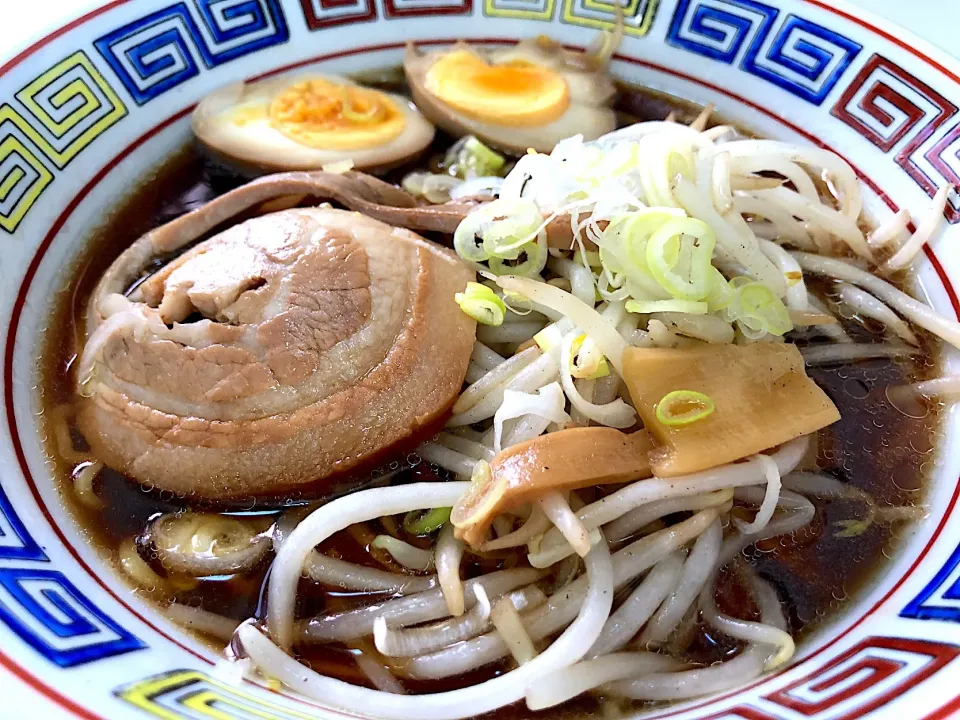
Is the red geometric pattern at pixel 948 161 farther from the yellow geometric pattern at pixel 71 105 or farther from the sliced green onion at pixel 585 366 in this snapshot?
the yellow geometric pattern at pixel 71 105

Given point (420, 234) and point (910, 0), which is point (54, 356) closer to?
point (420, 234)

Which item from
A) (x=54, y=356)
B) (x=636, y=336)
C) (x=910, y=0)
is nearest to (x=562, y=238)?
(x=636, y=336)

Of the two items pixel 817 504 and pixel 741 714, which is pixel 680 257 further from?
pixel 741 714

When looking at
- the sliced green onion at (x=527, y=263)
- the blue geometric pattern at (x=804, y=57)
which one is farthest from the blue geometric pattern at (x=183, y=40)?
→ the blue geometric pattern at (x=804, y=57)

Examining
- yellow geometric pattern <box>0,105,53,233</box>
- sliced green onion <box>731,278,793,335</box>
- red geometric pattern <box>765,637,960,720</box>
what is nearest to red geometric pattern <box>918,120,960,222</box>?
sliced green onion <box>731,278,793,335</box>

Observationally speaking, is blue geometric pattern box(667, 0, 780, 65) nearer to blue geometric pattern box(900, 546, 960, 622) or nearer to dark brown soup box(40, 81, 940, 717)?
dark brown soup box(40, 81, 940, 717)

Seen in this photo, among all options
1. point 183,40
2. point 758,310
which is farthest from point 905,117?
point 183,40
